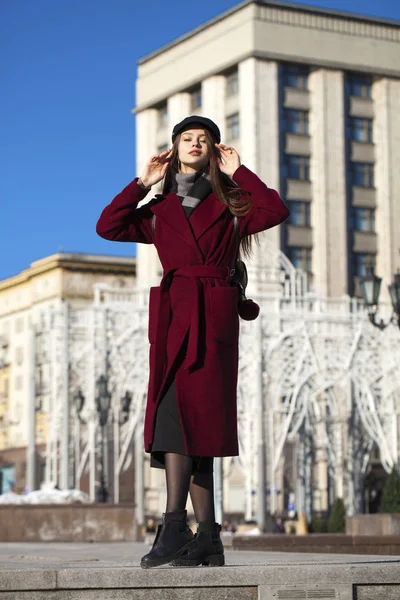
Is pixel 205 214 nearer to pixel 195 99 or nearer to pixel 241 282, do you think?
pixel 241 282

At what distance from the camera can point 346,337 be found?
5194 centimetres

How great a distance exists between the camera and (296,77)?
80.1m

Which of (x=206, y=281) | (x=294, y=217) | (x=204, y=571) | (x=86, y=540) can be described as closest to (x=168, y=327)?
(x=206, y=281)

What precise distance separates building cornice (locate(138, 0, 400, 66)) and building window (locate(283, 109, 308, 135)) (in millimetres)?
4609

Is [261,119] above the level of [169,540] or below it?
above

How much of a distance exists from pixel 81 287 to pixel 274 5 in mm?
28397

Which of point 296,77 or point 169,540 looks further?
point 296,77

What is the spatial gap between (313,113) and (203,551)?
2911 inches

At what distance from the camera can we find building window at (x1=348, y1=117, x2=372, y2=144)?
8125 centimetres

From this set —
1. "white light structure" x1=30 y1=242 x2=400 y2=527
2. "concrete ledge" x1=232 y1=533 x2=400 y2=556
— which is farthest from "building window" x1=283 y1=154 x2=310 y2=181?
"concrete ledge" x1=232 y1=533 x2=400 y2=556

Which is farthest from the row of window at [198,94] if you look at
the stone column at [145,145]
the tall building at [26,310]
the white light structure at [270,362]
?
the white light structure at [270,362]

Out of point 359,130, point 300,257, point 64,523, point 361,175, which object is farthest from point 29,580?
point 359,130

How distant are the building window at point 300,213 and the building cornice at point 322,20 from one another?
31.2 feet

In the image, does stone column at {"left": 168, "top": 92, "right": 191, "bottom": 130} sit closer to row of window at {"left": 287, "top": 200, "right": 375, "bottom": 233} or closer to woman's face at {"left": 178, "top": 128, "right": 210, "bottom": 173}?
row of window at {"left": 287, "top": 200, "right": 375, "bottom": 233}
